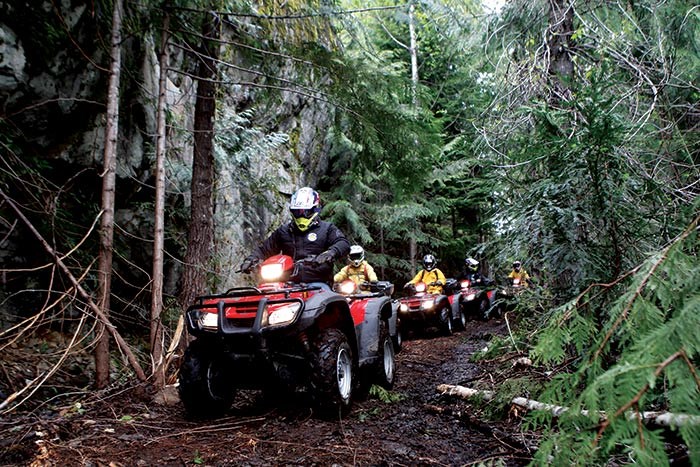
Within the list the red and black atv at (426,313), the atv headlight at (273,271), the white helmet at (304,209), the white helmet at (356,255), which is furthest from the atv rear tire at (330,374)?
the red and black atv at (426,313)

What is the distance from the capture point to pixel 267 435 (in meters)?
3.74

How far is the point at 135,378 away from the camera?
218 inches

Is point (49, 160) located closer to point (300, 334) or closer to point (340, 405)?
point (300, 334)

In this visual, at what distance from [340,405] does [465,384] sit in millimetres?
2072

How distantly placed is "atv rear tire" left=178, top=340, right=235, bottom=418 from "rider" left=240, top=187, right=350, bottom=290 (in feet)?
3.50

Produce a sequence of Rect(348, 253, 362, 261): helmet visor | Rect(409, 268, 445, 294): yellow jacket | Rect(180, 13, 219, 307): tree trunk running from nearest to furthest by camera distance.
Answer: Rect(180, 13, 219, 307): tree trunk → Rect(348, 253, 362, 261): helmet visor → Rect(409, 268, 445, 294): yellow jacket

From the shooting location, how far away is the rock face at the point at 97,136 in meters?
5.29

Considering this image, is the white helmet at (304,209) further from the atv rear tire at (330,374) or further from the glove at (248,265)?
the atv rear tire at (330,374)

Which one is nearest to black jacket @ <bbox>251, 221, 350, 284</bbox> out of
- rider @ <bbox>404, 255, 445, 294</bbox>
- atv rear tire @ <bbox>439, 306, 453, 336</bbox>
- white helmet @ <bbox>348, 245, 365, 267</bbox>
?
white helmet @ <bbox>348, 245, 365, 267</bbox>

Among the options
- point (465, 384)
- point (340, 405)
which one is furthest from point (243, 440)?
point (465, 384)

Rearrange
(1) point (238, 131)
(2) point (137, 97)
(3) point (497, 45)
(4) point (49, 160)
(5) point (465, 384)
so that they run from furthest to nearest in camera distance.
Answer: (1) point (238, 131), (3) point (497, 45), (2) point (137, 97), (4) point (49, 160), (5) point (465, 384)

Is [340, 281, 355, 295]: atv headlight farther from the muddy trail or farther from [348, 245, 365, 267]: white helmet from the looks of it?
the muddy trail

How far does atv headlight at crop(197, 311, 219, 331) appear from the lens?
402 cm

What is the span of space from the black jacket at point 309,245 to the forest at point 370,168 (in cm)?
143
